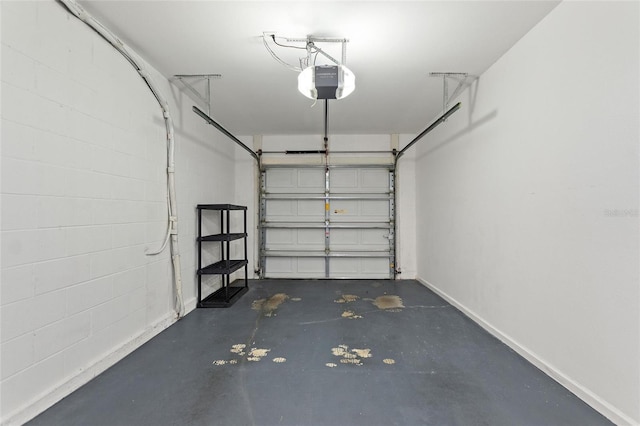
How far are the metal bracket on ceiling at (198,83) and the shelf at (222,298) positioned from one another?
235cm

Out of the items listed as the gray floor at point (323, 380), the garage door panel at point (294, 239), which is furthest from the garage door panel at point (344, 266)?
the gray floor at point (323, 380)

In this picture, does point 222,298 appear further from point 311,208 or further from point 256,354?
point 311,208

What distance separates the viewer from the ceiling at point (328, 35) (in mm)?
1731

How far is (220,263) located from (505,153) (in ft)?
12.3

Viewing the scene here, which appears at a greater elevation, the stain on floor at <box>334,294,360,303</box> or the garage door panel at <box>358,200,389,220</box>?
the garage door panel at <box>358,200,389,220</box>

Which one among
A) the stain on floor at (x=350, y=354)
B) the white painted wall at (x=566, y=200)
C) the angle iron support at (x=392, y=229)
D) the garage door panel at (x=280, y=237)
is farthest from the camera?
the garage door panel at (x=280, y=237)

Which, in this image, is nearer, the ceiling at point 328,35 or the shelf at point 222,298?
the ceiling at point 328,35

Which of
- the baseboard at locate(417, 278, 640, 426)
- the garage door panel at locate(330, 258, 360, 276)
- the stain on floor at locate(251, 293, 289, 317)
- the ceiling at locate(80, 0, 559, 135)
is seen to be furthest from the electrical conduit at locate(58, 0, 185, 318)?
the baseboard at locate(417, 278, 640, 426)

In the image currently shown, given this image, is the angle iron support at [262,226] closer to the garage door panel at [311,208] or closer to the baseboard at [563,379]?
the garage door panel at [311,208]

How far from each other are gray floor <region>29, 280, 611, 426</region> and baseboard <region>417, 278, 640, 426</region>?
0.06 metres

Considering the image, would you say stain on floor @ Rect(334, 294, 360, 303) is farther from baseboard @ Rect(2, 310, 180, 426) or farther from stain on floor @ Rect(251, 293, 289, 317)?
baseboard @ Rect(2, 310, 180, 426)

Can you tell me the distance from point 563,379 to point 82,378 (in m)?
3.23

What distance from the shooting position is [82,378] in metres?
1.69

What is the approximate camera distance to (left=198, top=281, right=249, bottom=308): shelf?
316 cm
